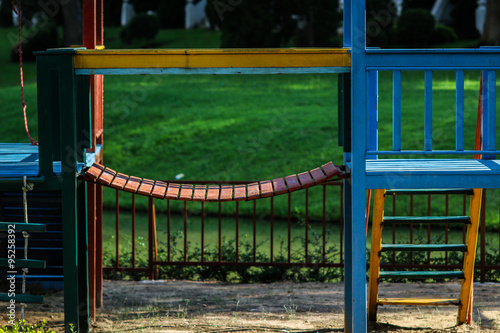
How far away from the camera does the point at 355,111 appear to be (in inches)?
180

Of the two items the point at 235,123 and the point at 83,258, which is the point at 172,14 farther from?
the point at 83,258

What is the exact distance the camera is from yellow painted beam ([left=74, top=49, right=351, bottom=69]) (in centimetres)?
461

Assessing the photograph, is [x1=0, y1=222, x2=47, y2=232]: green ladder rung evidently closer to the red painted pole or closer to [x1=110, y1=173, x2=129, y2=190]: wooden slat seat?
[x1=110, y1=173, x2=129, y2=190]: wooden slat seat

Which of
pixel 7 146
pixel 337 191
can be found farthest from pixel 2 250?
pixel 337 191

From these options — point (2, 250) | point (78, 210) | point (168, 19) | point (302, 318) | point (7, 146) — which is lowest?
point (302, 318)

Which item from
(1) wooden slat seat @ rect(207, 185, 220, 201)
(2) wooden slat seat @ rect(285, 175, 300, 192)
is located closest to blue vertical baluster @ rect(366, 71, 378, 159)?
(2) wooden slat seat @ rect(285, 175, 300, 192)

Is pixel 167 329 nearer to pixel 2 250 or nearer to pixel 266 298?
pixel 266 298

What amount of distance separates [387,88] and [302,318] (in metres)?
11.7

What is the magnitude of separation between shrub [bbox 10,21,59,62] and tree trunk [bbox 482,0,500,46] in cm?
1438

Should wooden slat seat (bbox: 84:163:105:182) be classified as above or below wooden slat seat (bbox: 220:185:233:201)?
above

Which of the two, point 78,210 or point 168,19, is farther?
point 168,19

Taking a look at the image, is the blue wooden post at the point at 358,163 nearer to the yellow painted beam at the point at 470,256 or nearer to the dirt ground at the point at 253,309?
the dirt ground at the point at 253,309

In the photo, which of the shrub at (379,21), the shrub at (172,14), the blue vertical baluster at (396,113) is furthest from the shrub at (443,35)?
the blue vertical baluster at (396,113)

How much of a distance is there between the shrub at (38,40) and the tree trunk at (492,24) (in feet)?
47.2
